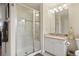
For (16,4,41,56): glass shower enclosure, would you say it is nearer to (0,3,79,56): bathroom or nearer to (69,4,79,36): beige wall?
(0,3,79,56): bathroom

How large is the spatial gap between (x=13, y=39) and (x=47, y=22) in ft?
1.47

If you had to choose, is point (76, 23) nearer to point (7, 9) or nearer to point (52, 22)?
point (52, 22)

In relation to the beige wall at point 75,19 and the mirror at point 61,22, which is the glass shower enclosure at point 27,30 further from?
the beige wall at point 75,19

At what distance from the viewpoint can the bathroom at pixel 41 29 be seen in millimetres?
1127

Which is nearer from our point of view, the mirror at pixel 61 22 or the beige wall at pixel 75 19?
the beige wall at pixel 75 19

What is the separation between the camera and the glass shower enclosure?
1224mm

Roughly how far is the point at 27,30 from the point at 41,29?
18 cm

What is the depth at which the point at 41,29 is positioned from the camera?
4.05 ft

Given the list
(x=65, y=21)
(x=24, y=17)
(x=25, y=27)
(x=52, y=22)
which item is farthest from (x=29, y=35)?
(x=65, y=21)

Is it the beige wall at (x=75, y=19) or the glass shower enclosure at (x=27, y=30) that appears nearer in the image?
the beige wall at (x=75, y=19)

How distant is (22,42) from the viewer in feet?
4.14

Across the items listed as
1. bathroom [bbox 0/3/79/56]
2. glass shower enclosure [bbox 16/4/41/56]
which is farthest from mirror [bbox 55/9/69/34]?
glass shower enclosure [bbox 16/4/41/56]

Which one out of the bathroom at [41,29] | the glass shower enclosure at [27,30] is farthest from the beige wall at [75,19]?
the glass shower enclosure at [27,30]

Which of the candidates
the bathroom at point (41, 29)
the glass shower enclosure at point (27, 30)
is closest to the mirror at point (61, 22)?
the bathroom at point (41, 29)
